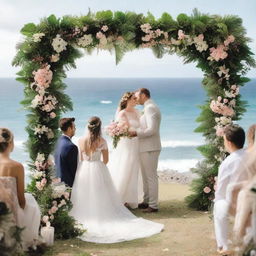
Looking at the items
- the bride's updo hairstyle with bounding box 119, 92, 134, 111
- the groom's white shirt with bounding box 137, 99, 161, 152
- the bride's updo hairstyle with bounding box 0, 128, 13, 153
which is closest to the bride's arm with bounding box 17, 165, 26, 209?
the bride's updo hairstyle with bounding box 0, 128, 13, 153

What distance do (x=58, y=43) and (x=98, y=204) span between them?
2578 mm

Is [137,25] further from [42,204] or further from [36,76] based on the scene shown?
[42,204]

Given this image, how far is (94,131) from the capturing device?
31.5 ft

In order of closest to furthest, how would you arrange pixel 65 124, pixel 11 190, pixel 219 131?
pixel 11 190
pixel 65 124
pixel 219 131

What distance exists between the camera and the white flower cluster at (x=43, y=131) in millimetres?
9148

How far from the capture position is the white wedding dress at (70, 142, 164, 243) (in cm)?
940

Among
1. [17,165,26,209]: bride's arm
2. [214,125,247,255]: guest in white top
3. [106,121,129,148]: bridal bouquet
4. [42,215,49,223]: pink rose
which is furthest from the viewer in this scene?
[106,121,129,148]: bridal bouquet

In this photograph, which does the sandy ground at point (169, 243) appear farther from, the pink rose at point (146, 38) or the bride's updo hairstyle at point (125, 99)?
the pink rose at point (146, 38)

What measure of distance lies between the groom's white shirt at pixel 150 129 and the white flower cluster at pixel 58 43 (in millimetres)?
2093

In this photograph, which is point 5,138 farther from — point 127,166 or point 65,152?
point 127,166

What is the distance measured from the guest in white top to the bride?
3839 millimetres

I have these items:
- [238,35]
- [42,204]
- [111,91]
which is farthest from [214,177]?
[111,91]

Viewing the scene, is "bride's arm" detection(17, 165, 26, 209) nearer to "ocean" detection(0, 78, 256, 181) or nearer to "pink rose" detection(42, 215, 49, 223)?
"pink rose" detection(42, 215, 49, 223)

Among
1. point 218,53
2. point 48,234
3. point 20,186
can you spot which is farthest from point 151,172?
point 20,186
